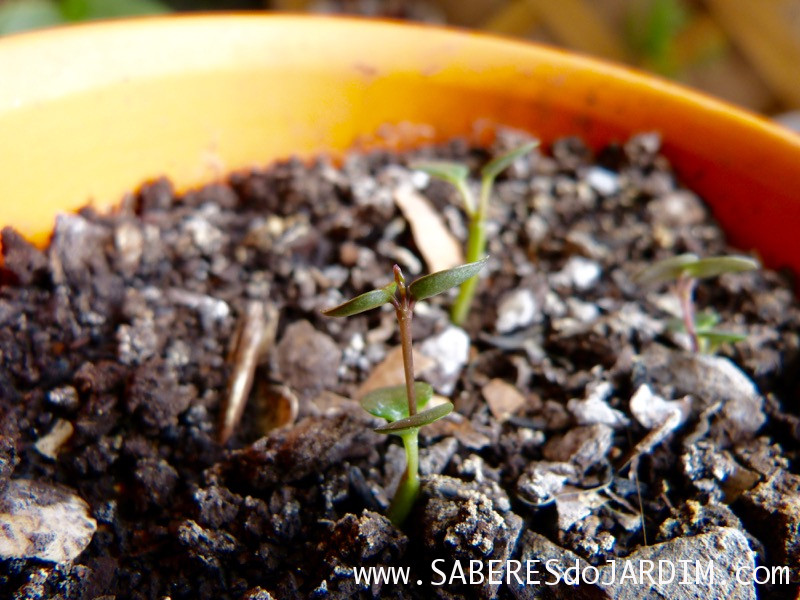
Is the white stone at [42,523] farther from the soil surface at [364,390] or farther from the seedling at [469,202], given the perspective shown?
the seedling at [469,202]

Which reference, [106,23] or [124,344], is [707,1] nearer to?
[106,23]

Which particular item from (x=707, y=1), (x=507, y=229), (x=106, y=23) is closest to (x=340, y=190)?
(x=507, y=229)

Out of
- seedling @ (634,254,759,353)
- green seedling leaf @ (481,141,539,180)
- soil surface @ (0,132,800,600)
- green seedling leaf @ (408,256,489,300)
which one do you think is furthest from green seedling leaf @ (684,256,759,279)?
green seedling leaf @ (408,256,489,300)

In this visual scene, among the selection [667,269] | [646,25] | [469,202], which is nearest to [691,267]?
[667,269]

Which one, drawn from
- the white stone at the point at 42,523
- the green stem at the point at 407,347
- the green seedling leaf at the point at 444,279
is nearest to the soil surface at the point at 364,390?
the white stone at the point at 42,523

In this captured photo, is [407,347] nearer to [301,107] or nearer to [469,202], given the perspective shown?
[469,202]

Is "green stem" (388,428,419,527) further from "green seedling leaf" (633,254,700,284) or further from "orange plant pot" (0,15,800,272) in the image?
"orange plant pot" (0,15,800,272)
